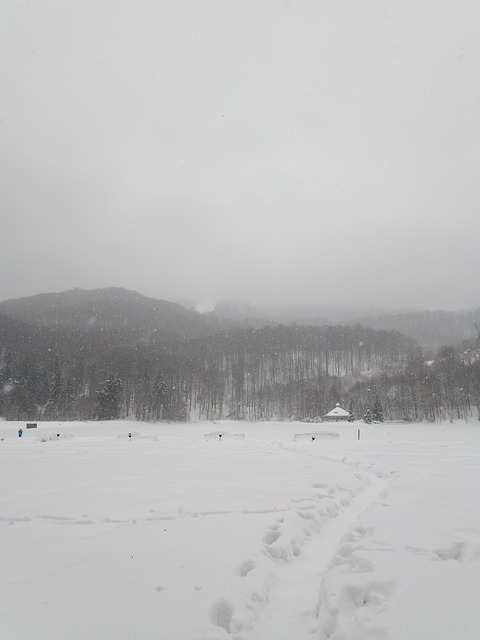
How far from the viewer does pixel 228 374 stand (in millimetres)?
120625

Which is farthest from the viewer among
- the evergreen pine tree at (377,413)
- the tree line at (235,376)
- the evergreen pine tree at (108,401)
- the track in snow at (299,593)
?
the evergreen pine tree at (108,401)

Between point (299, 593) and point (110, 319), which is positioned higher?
point (110, 319)

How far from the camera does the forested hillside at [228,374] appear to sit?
77062mm

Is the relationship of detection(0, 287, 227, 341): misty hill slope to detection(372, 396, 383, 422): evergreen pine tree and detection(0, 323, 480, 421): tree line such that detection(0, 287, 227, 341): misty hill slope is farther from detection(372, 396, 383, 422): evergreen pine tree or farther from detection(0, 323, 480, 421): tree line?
detection(372, 396, 383, 422): evergreen pine tree

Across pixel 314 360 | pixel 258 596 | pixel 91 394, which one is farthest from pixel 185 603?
pixel 314 360

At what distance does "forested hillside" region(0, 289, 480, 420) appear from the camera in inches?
3034

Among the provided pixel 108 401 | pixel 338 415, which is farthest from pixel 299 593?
pixel 108 401

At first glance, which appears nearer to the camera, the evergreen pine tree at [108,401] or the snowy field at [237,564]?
the snowy field at [237,564]

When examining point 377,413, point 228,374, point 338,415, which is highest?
point 228,374

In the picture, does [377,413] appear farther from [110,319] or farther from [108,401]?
[110,319]

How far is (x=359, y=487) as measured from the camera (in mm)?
11250

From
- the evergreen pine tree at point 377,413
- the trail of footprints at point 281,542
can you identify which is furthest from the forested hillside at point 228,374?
the trail of footprints at point 281,542

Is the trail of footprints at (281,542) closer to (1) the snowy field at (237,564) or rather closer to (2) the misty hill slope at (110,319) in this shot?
(1) the snowy field at (237,564)

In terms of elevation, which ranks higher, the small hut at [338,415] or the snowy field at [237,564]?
the snowy field at [237,564]
